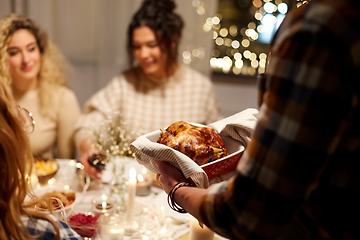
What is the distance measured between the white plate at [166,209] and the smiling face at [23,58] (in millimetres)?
1034

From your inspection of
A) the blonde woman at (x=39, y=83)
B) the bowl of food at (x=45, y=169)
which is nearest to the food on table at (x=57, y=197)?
the bowl of food at (x=45, y=169)

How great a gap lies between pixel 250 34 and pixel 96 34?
5.15 feet

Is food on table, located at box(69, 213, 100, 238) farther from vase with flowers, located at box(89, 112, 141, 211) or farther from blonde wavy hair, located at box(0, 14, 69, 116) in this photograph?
blonde wavy hair, located at box(0, 14, 69, 116)

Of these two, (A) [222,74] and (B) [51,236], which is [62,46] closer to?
(A) [222,74]

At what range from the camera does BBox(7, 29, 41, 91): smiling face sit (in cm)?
149

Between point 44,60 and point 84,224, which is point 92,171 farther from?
point 44,60

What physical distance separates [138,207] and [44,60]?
3.65 feet

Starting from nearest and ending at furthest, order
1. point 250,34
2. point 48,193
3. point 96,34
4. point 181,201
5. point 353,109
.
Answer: point 353,109 < point 181,201 < point 48,193 < point 96,34 < point 250,34

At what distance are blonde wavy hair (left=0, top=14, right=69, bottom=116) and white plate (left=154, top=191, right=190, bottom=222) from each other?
3.18 feet

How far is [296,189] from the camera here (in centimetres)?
45

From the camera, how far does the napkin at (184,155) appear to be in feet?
2.10

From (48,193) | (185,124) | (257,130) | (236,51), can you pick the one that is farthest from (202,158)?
(236,51)

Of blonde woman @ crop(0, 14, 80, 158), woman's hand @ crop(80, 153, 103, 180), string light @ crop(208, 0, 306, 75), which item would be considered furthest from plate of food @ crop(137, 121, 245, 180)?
string light @ crop(208, 0, 306, 75)

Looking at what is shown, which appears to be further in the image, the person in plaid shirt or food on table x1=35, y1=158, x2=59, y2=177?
food on table x1=35, y1=158, x2=59, y2=177
